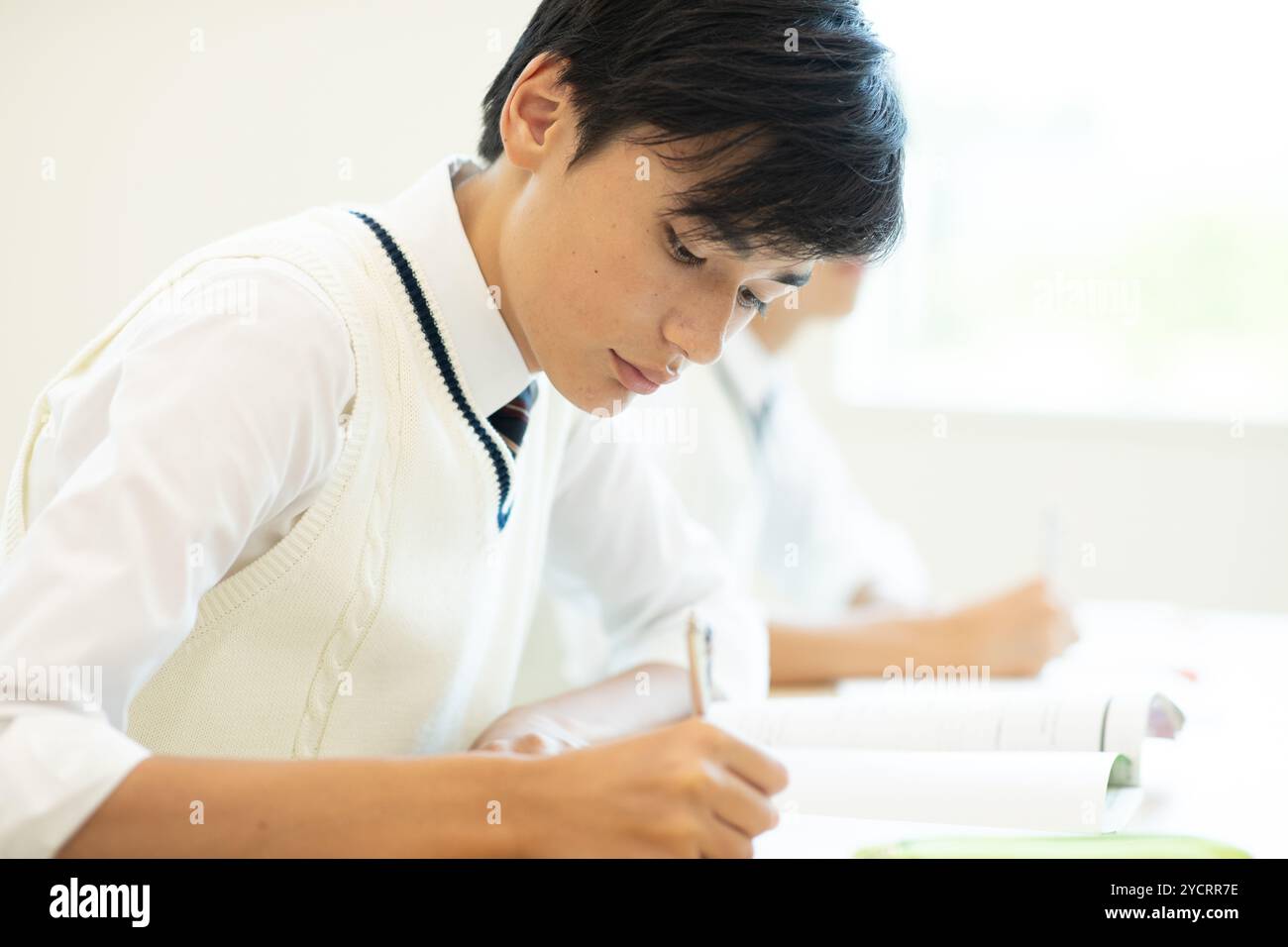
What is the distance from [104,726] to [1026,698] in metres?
0.72

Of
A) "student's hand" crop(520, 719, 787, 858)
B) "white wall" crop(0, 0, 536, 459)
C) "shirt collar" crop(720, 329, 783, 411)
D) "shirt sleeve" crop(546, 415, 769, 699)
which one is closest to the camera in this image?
"student's hand" crop(520, 719, 787, 858)

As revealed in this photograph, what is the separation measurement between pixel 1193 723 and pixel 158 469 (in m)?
1.04

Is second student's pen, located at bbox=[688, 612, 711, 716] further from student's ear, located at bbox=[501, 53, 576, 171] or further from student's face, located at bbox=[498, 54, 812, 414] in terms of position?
student's ear, located at bbox=[501, 53, 576, 171]

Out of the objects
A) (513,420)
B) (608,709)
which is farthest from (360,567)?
(608,709)

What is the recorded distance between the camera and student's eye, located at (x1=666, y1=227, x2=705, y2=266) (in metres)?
0.83

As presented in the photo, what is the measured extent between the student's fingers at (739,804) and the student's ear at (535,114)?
46cm

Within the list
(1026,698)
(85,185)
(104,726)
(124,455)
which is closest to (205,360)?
(124,455)

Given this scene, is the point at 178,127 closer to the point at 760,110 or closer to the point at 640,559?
the point at 640,559

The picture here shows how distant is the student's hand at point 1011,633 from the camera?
4.89ft

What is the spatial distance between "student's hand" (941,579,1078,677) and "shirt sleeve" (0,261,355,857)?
90 cm

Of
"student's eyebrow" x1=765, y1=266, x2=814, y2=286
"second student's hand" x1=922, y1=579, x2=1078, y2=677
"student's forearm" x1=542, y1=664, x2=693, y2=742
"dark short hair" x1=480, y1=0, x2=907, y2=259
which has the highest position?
"dark short hair" x1=480, y1=0, x2=907, y2=259

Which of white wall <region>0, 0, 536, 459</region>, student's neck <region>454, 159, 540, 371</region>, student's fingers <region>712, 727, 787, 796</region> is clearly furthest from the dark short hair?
white wall <region>0, 0, 536, 459</region>

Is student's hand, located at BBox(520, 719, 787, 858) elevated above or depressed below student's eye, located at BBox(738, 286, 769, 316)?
below

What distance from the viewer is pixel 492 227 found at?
96 cm
